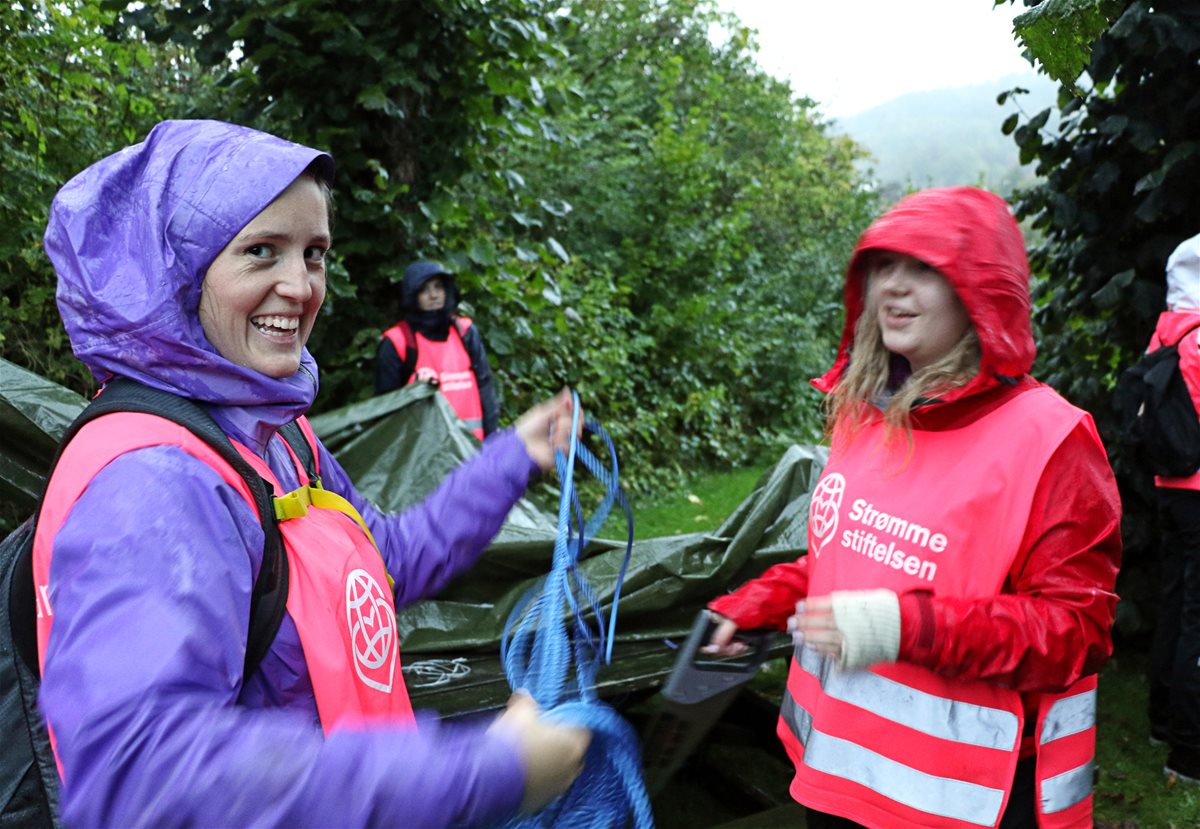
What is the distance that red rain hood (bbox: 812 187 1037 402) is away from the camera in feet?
6.02

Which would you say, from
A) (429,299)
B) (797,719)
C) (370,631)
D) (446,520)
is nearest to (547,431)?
(446,520)

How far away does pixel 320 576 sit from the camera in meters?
1.23

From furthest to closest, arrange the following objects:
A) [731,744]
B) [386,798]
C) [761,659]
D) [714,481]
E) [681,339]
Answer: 1. [681,339]
2. [714,481]
3. [731,744]
4. [761,659]
5. [386,798]

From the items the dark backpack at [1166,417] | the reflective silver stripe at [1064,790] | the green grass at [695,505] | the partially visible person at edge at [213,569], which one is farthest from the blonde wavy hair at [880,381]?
the green grass at [695,505]

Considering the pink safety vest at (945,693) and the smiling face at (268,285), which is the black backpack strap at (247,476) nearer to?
the smiling face at (268,285)

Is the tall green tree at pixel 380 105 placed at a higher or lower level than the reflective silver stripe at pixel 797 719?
higher

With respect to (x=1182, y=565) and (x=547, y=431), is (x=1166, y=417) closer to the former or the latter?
(x=1182, y=565)

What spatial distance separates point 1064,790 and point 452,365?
4170mm

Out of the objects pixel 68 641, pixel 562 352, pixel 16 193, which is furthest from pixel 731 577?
pixel 562 352

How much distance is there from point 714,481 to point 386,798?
9.35 meters

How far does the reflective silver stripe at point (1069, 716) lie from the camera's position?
178 cm

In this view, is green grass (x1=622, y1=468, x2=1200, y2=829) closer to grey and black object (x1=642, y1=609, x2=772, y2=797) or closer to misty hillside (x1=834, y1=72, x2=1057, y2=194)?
grey and black object (x1=642, y1=609, x2=772, y2=797)

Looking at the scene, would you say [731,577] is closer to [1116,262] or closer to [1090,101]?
[1116,262]

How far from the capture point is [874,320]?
2.11 meters
